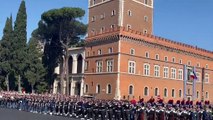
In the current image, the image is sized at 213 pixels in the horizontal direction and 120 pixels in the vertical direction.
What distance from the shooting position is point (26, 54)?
1886 inches

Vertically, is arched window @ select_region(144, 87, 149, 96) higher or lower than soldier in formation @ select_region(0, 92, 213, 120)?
higher

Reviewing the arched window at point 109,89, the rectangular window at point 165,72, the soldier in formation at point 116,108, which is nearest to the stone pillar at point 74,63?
the arched window at point 109,89

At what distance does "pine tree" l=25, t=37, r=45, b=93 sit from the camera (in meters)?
48.3

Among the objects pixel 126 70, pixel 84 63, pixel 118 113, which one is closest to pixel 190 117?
pixel 118 113

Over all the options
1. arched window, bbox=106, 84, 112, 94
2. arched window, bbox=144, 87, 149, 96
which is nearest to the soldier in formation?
arched window, bbox=106, 84, 112, 94

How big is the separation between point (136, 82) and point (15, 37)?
1732cm

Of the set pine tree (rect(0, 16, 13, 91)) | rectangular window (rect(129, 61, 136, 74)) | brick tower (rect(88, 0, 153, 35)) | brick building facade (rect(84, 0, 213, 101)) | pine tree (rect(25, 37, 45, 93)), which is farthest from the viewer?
brick tower (rect(88, 0, 153, 35))

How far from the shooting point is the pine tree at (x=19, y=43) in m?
46.9

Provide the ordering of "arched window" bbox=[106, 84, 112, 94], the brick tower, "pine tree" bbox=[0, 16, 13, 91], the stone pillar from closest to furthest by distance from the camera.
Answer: "arched window" bbox=[106, 84, 112, 94] < "pine tree" bbox=[0, 16, 13, 91] < the brick tower < the stone pillar

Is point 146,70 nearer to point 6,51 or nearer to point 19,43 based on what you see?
point 19,43

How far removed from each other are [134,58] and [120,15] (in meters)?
7.88

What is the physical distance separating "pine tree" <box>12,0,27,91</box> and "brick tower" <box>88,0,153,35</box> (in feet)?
32.0

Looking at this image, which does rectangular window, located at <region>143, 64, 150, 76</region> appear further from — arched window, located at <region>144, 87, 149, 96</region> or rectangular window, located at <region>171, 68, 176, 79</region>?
rectangular window, located at <region>171, 68, 176, 79</region>

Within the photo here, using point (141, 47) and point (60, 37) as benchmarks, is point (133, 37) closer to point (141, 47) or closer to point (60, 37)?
point (141, 47)
